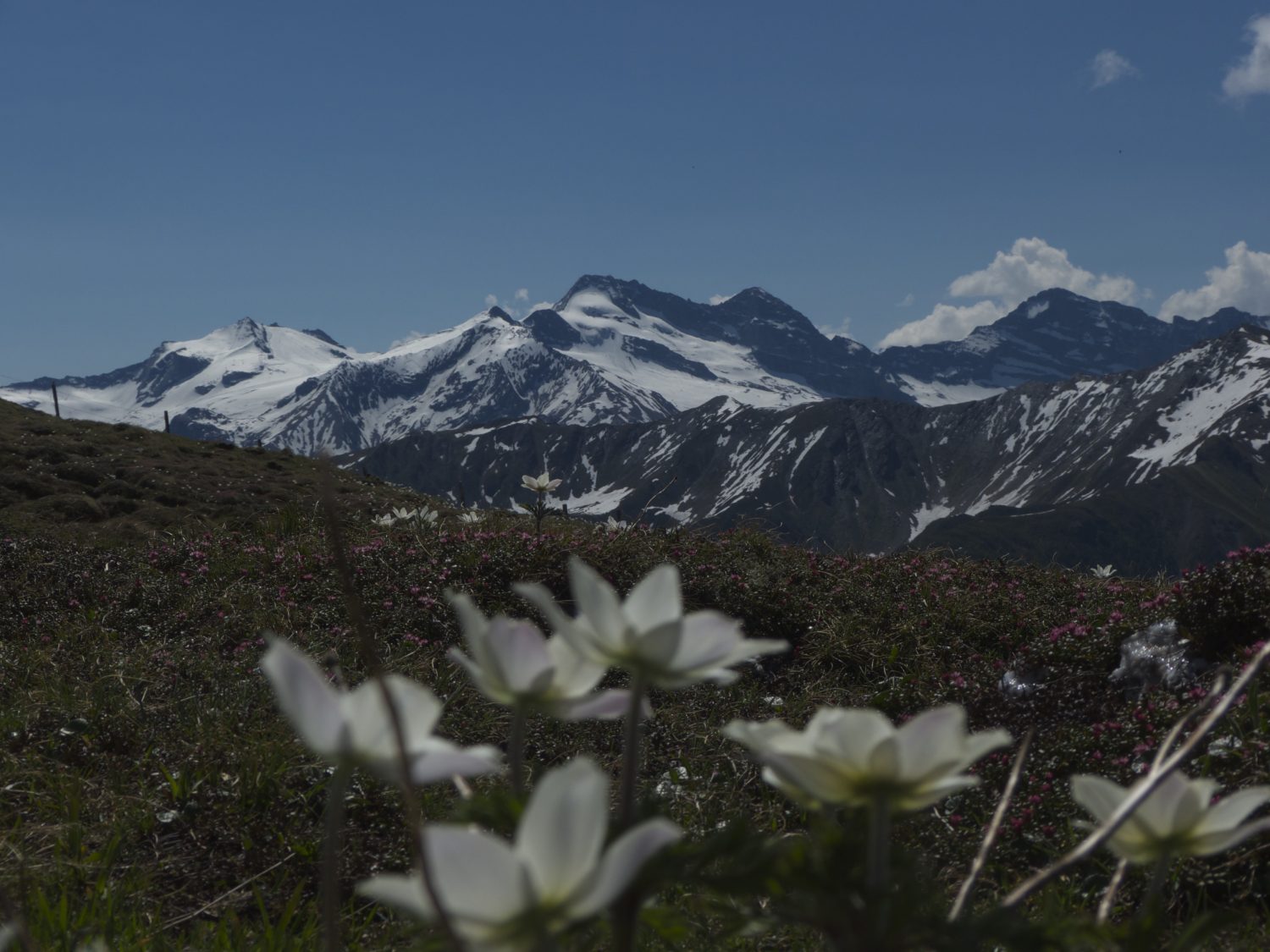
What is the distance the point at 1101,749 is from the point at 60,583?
26.3 feet

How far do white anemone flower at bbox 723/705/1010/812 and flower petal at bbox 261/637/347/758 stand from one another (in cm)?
37

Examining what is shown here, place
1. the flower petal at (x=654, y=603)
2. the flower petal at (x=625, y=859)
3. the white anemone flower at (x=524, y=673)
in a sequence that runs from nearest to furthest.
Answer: the flower petal at (x=625, y=859) < the white anemone flower at (x=524, y=673) < the flower petal at (x=654, y=603)

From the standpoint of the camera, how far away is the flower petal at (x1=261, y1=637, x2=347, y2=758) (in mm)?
826

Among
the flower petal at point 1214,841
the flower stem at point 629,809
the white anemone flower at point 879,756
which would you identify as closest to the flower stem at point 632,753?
the flower stem at point 629,809

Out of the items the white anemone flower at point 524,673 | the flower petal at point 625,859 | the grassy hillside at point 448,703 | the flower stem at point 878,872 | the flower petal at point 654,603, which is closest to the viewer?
the flower petal at point 625,859

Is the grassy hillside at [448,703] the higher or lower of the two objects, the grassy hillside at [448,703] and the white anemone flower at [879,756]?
the lower

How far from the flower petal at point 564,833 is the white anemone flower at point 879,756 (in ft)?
0.68

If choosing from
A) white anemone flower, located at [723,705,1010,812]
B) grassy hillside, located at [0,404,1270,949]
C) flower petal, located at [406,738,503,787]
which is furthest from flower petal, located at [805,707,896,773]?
flower petal, located at [406,738,503,787]

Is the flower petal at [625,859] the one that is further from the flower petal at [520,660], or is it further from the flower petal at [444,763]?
the flower petal at [520,660]

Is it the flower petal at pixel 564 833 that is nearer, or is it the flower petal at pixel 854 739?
the flower petal at pixel 564 833

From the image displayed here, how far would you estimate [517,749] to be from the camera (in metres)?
1.13

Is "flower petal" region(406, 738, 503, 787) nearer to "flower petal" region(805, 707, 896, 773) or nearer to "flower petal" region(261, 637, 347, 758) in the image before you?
"flower petal" region(261, 637, 347, 758)

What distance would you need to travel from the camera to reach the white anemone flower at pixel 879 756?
97 cm

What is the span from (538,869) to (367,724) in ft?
0.73
